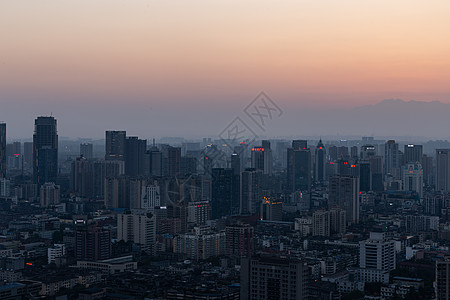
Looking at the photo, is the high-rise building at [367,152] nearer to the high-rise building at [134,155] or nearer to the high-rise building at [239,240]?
the high-rise building at [134,155]

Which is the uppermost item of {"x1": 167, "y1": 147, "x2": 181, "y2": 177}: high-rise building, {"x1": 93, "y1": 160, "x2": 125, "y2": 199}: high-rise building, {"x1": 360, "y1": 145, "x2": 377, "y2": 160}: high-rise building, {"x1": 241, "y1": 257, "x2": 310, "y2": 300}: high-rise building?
{"x1": 360, "y1": 145, "x2": 377, "y2": 160}: high-rise building

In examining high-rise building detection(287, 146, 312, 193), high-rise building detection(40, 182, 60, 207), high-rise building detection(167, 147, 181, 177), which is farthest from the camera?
high-rise building detection(287, 146, 312, 193)

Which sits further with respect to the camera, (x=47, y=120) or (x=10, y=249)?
(x=47, y=120)

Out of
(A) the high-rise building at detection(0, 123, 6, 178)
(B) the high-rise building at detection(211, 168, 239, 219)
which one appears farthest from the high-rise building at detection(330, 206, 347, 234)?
(A) the high-rise building at detection(0, 123, 6, 178)

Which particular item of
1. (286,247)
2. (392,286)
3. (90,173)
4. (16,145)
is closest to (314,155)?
(90,173)

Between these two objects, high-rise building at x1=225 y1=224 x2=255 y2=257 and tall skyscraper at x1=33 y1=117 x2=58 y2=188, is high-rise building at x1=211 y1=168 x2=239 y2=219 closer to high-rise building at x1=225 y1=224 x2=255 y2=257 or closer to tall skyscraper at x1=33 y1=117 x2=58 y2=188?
high-rise building at x1=225 y1=224 x2=255 y2=257

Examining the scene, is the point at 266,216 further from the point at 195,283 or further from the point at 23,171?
the point at 23,171
